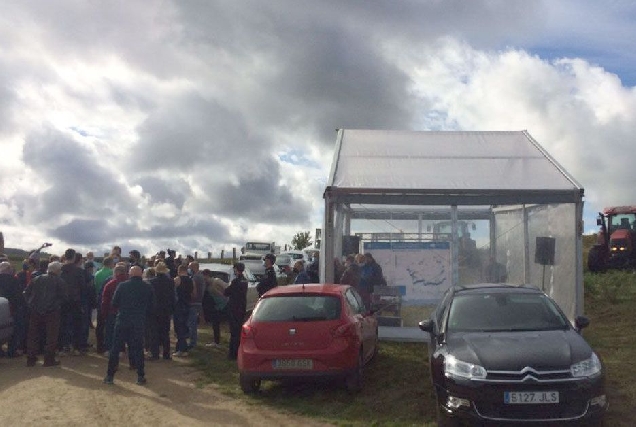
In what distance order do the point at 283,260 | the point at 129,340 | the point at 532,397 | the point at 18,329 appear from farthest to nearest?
the point at 283,260 → the point at 18,329 → the point at 129,340 → the point at 532,397

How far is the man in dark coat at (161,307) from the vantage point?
13.4 metres

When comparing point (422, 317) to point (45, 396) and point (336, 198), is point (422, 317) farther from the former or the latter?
point (45, 396)

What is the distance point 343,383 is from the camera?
1093 centimetres

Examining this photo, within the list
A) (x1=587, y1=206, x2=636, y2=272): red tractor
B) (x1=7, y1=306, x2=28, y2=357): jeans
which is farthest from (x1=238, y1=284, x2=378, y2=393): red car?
(x1=587, y1=206, x2=636, y2=272): red tractor

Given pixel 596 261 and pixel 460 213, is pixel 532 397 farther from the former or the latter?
pixel 596 261

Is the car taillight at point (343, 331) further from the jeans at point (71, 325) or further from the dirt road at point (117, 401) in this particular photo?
the jeans at point (71, 325)

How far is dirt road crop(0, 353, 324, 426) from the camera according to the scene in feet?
30.1

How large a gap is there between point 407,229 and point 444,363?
785 centimetres

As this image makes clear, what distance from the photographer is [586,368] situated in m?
8.02

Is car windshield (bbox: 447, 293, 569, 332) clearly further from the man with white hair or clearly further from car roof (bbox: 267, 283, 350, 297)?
the man with white hair

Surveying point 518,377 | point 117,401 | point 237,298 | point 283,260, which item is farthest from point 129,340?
point 283,260

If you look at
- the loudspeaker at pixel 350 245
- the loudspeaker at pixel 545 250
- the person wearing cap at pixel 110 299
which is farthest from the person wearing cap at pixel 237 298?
the loudspeaker at pixel 545 250

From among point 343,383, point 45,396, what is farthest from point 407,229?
point 45,396

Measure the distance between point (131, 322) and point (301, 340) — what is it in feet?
9.42
